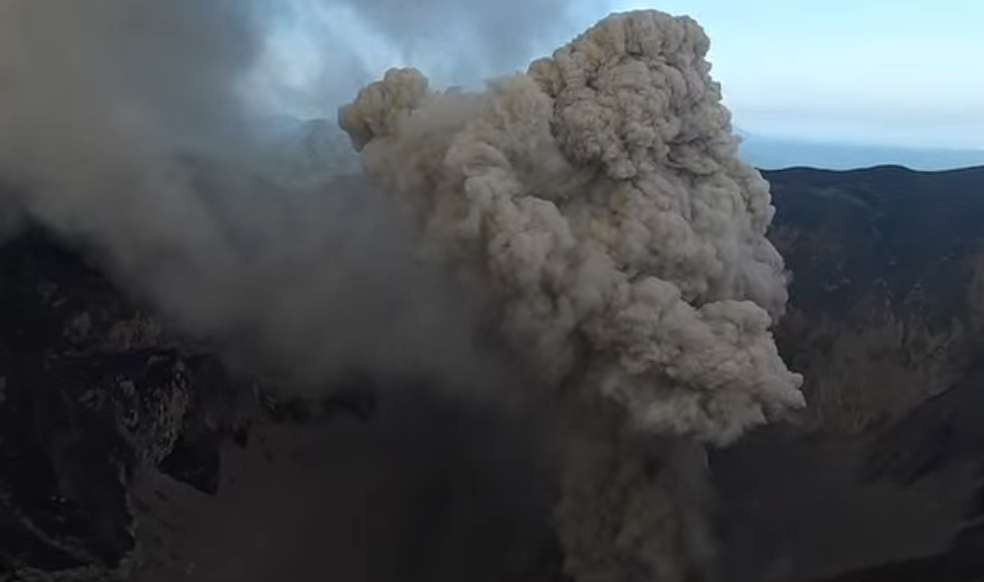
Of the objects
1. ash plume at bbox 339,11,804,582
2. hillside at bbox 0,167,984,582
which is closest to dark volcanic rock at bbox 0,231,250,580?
hillside at bbox 0,167,984,582

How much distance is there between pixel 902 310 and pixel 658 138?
26.4m

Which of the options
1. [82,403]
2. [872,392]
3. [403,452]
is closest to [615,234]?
[403,452]

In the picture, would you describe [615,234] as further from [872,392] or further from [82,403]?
[872,392]

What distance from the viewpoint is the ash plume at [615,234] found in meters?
17.8

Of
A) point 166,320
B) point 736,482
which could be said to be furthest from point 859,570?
point 166,320

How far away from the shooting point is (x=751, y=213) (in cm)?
2059

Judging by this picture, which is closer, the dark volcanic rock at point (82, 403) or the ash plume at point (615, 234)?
the ash plume at point (615, 234)

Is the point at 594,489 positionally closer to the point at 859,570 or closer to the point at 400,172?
the point at 400,172

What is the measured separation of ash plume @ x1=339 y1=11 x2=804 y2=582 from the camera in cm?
1777

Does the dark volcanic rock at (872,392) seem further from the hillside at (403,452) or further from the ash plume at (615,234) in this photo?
the ash plume at (615,234)

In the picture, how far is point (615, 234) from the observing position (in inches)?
726

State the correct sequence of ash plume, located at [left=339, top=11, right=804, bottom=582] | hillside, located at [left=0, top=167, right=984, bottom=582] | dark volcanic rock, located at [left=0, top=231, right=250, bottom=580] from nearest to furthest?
ash plume, located at [left=339, top=11, right=804, bottom=582] < hillside, located at [left=0, top=167, right=984, bottom=582] < dark volcanic rock, located at [left=0, top=231, right=250, bottom=580]

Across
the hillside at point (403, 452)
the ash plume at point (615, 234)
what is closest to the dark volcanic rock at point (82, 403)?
the hillside at point (403, 452)

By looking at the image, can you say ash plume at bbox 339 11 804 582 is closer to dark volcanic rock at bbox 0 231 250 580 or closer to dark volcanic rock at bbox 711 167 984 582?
dark volcanic rock at bbox 711 167 984 582
